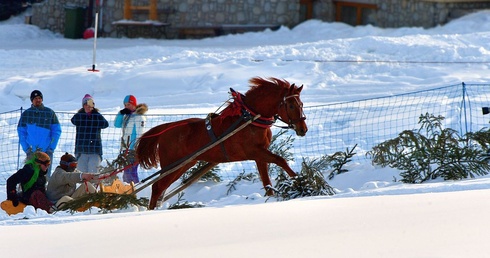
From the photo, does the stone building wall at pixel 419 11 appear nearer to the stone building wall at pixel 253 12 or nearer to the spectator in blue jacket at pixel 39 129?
the stone building wall at pixel 253 12

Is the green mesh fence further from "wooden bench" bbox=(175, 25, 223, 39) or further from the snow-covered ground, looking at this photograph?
"wooden bench" bbox=(175, 25, 223, 39)

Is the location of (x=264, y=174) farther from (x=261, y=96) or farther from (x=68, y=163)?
(x=68, y=163)

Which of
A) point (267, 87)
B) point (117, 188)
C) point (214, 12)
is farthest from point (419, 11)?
point (117, 188)

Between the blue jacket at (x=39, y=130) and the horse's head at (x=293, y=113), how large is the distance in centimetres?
354

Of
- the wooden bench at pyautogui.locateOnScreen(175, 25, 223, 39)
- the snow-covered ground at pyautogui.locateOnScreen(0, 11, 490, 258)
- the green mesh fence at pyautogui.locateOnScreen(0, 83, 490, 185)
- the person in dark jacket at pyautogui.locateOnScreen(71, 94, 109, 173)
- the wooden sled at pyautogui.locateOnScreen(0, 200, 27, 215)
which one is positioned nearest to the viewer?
the snow-covered ground at pyautogui.locateOnScreen(0, 11, 490, 258)

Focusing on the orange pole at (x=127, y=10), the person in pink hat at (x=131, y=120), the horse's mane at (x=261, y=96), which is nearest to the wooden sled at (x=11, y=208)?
the horse's mane at (x=261, y=96)

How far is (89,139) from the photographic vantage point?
1428 cm

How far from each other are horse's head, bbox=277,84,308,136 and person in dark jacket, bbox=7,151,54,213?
8.27 ft

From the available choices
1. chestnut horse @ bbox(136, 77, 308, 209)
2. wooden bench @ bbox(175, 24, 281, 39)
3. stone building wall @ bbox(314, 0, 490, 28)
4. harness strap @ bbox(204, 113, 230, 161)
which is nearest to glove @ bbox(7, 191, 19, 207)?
chestnut horse @ bbox(136, 77, 308, 209)

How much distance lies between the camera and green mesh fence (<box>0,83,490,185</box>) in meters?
15.5

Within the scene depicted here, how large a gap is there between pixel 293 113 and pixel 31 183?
2819mm

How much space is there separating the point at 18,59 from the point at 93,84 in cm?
359

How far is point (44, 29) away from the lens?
30609 millimetres

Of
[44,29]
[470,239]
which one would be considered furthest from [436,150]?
[44,29]
